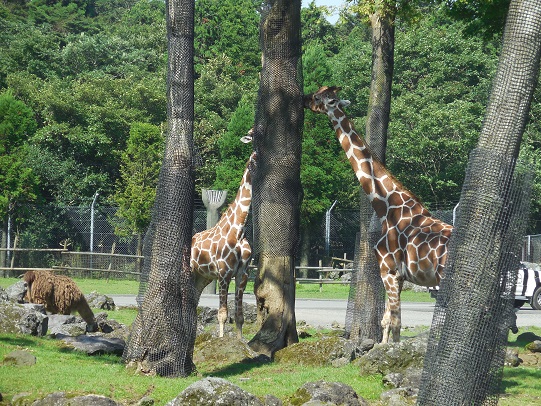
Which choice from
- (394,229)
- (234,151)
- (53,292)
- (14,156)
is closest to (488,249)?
(394,229)

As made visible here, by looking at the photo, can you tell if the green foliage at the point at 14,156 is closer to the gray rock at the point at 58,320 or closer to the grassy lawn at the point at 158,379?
the gray rock at the point at 58,320

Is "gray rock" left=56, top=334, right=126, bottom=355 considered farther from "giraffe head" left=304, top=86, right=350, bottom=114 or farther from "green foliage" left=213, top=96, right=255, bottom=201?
"green foliage" left=213, top=96, right=255, bottom=201

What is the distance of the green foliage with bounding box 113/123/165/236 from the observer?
1494 inches

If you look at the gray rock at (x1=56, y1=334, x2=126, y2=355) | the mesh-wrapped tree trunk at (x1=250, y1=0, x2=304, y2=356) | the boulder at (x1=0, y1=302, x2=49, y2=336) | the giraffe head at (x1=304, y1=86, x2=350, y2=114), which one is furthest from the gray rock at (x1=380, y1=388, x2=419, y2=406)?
the boulder at (x1=0, y1=302, x2=49, y2=336)

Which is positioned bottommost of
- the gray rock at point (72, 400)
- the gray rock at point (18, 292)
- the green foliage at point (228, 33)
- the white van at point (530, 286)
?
the gray rock at point (72, 400)

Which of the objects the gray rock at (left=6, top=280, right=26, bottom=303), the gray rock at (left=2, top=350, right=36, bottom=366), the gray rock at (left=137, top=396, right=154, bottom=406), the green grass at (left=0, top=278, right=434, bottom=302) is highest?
the gray rock at (left=6, top=280, right=26, bottom=303)

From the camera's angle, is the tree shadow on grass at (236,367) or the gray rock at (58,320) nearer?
the tree shadow on grass at (236,367)

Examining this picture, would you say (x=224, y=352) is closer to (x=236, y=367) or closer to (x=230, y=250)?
(x=236, y=367)

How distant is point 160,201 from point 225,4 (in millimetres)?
48609

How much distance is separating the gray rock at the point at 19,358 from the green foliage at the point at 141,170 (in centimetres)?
2543

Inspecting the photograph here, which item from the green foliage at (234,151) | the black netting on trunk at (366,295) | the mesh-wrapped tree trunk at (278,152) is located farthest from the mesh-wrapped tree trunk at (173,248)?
the green foliage at (234,151)

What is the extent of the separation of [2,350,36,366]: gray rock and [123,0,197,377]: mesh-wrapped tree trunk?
130cm

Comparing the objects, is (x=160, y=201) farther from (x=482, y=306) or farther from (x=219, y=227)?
(x=482, y=306)

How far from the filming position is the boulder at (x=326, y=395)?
985 cm
